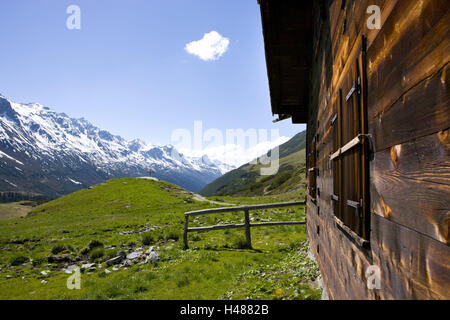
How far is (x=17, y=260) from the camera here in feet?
37.1

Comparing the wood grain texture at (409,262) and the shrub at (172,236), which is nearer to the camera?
the wood grain texture at (409,262)

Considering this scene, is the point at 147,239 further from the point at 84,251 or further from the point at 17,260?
the point at 17,260

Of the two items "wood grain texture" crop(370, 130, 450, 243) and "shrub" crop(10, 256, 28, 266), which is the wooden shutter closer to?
"wood grain texture" crop(370, 130, 450, 243)

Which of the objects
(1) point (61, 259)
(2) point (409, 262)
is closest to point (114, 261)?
(1) point (61, 259)

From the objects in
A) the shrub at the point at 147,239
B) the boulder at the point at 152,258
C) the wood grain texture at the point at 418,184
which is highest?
the wood grain texture at the point at 418,184

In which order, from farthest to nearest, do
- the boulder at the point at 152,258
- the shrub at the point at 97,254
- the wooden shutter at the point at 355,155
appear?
the shrub at the point at 97,254
the boulder at the point at 152,258
the wooden shutter at the point at 355,155

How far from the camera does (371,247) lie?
2471 millimetres

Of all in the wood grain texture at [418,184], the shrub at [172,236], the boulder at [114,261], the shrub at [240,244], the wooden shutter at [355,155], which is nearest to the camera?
the wood grain texture at [418,184]

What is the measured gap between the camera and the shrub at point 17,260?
36.6 feet

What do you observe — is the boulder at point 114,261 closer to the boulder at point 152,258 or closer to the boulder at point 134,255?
the boulder at point 134,255

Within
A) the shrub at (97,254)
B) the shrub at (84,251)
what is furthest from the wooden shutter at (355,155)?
the shrub at (84,251)

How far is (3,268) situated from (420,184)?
47.2 ft

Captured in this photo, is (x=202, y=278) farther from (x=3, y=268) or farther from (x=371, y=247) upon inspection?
(x=3, y=268)
